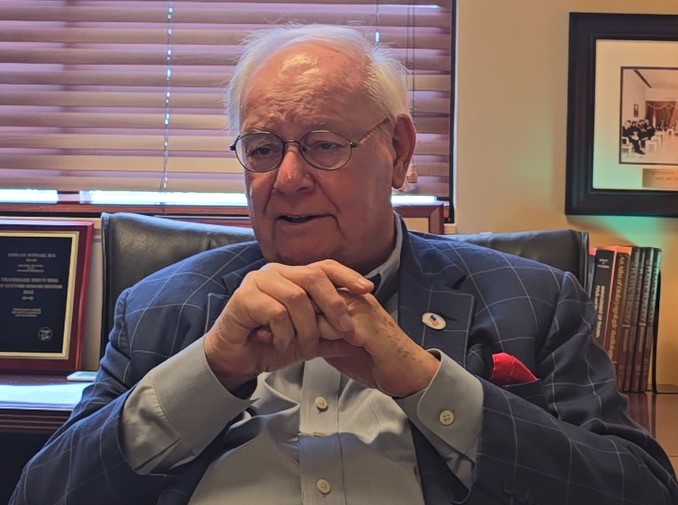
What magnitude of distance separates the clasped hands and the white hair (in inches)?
15.2

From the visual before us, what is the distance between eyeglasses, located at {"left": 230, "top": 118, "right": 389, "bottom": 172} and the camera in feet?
3.86

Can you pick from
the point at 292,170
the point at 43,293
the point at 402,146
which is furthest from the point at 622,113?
the point at 43,293

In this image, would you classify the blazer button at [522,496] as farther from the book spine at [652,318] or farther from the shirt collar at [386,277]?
the book spine at [652,318]

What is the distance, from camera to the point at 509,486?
0.97 meters

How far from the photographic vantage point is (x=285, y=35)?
1311mm

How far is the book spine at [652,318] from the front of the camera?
1730 millimetres

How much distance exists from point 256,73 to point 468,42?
2.89ft

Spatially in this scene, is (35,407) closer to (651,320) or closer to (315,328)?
(315,328)

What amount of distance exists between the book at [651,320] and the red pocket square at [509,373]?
2.47ft

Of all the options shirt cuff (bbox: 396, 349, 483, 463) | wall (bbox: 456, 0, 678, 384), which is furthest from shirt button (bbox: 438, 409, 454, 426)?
wall (bbox: 456, 0, 678, 384)

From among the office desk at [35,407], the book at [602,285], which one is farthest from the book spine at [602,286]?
the office desk at [35,407]

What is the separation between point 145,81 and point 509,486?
152 cm

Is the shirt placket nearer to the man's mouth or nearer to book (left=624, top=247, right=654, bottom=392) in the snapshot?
the man's mouth

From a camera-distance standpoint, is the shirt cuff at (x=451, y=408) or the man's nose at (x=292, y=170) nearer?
the shirt cuff at (x=451, y=408)
